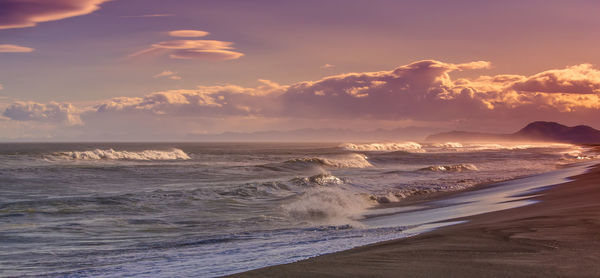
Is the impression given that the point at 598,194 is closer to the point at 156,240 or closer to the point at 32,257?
the point at 156,240

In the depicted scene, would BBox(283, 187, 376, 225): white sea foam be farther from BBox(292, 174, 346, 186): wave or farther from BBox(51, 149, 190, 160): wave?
BBox(51, 149, 190, 160): wave

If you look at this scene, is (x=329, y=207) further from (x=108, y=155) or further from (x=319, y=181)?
(x=108, y=155)

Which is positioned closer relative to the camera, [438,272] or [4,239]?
[438,272]

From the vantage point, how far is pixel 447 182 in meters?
26.0

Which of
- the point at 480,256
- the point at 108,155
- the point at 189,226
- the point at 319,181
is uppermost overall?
the point at 480,256

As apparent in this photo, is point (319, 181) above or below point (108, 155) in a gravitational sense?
below

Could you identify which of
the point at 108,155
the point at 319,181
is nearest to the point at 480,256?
the point at 319,181

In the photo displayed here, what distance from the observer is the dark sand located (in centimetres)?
473

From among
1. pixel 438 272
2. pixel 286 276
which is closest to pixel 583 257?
pixel 438 272

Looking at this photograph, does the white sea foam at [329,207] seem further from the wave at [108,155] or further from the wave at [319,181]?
the wave at [108,155]

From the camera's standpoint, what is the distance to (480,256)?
5508 millimetres

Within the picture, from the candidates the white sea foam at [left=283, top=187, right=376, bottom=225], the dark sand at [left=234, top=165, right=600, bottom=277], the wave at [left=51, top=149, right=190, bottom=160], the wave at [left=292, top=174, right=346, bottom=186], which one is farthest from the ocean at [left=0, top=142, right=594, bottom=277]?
Result: the wave at [left=51, top=149, right=190, bottom=160]

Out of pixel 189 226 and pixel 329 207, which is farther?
pixel 329 207

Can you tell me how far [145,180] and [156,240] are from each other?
20.1 m
